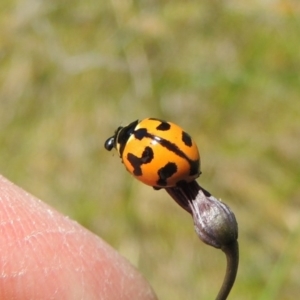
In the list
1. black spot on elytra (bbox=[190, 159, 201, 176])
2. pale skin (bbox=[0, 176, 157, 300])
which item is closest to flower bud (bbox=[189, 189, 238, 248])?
black spot on elytra (bbox=[190, 159, 201, 176])

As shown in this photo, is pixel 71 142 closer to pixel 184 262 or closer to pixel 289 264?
pixel 184 262

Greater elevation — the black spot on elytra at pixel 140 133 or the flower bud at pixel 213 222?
the black spot on elytra at pixel 140 133

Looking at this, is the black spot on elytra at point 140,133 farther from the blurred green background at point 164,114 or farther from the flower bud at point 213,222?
A: the blurred green background at point 164,114

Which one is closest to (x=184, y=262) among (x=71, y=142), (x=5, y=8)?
(x=71, y=142)

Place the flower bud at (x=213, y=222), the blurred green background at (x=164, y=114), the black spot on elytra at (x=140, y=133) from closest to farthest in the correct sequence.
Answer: the flower bud at (x=213, y=222)
the black spot on elytra at (x=140, y=133)
the blurred green background at (x=164, y=114)

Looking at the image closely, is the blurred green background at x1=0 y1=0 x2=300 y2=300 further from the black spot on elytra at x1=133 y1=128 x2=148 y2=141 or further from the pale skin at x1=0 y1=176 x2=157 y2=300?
the black spot on elytra at x1=133 y1=128 x2=148 y2=141

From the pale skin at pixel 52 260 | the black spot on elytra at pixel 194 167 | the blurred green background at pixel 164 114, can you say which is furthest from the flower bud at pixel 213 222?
the blurred green background at pixel 164 114

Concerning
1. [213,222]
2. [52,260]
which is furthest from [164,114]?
[213,222]
